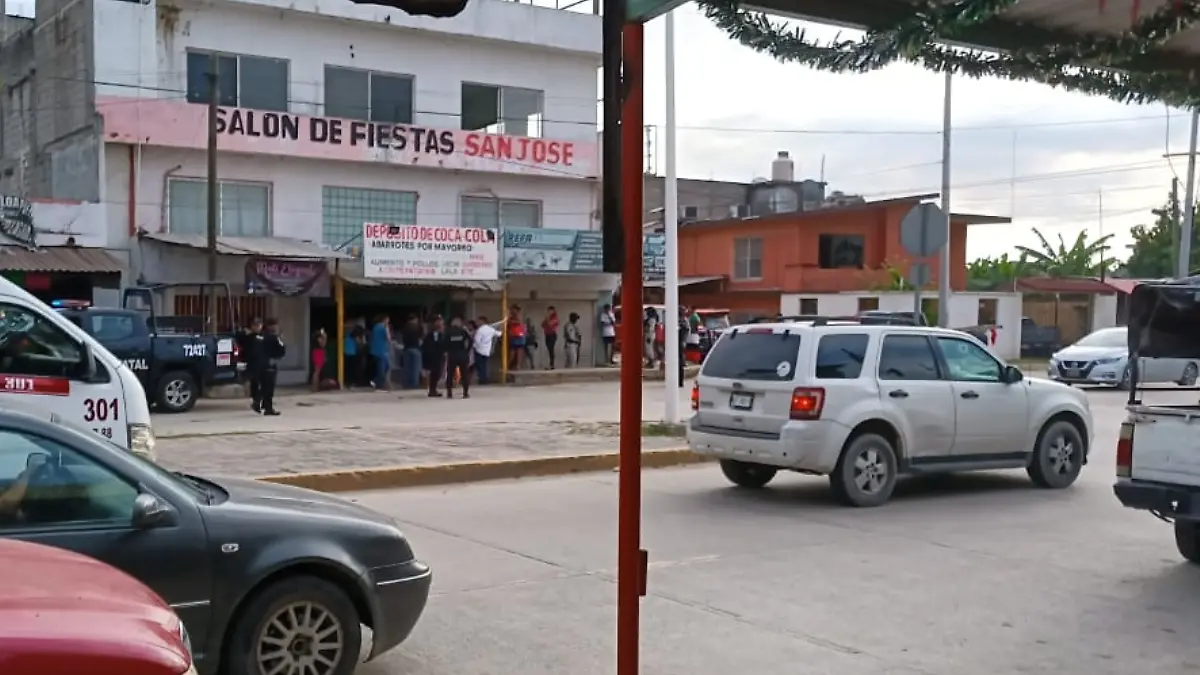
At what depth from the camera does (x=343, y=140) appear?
27656 millimetres

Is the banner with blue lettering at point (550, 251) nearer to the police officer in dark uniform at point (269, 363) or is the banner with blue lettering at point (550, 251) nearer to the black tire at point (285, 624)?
the police officer in dark uniform at point (269, 363)

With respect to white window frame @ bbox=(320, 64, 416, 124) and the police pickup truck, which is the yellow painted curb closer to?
the police pickup truck

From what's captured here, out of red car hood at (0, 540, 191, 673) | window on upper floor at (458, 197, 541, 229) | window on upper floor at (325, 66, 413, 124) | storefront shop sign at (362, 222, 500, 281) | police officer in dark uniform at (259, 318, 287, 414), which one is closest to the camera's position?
red car hood at (0, 540, 191, 673)

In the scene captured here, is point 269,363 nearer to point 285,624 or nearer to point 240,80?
point 240,80

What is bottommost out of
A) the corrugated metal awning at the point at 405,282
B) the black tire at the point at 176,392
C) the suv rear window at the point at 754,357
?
the black tire at the point at 176,392

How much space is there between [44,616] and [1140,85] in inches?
Answer: 161

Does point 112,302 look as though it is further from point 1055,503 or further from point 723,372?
point 1055,503

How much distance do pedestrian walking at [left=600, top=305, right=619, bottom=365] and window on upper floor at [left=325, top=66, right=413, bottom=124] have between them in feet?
22.3

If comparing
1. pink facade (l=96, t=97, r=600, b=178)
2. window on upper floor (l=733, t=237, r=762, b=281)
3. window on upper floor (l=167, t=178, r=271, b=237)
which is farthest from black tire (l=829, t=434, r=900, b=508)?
window on upper floor (l=733, t=237, r=762, b=281)

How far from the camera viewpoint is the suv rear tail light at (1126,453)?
28.5 ft

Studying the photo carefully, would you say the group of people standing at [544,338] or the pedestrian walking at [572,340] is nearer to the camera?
the group of people standing at [544,338]

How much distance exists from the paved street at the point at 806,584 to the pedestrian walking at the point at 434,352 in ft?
41.0

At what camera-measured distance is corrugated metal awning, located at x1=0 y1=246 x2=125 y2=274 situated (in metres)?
22.8

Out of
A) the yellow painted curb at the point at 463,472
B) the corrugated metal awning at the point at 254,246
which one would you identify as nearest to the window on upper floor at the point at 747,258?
the corrugated metal awning at the point at 254,246
